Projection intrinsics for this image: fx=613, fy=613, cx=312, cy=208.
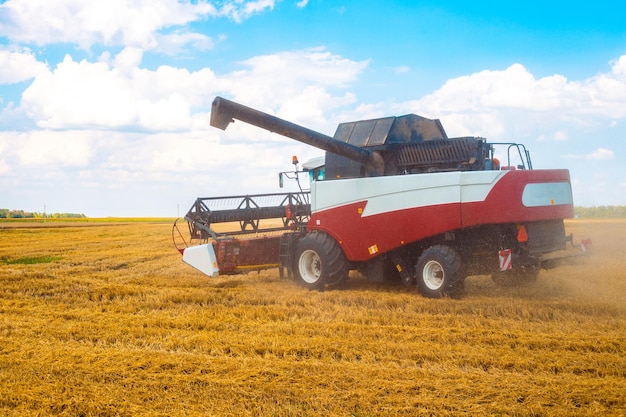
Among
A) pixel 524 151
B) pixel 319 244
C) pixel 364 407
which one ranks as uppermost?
pixel 524 151

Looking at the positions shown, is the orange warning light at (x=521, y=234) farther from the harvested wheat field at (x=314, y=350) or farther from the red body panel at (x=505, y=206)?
the harvested wheat field at (x=314, y=350)

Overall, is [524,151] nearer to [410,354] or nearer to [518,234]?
[518,234]

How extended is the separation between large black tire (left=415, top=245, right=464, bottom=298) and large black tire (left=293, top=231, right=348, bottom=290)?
1.44m

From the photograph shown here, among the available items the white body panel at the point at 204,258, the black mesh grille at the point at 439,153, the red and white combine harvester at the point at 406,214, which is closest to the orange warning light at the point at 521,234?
the red and white combine harvester at the point at 406,214

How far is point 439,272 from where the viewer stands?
8.70 meters

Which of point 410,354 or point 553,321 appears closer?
point 410,354

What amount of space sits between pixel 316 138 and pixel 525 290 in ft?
13.0

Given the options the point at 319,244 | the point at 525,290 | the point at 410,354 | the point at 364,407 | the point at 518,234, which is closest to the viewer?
the point at 364,407

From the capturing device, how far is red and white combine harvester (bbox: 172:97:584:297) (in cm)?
841

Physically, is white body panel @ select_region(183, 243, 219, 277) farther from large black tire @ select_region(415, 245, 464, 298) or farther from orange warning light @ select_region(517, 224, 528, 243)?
orange warning light @ select_region(517, 224, 528, 243)

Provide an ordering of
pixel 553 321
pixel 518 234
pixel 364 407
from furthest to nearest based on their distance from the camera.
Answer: pixel 518 234 → pixel 553 321 → pixel 364 407

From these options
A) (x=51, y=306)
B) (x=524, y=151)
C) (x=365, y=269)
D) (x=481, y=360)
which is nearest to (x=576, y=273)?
(x=524, y=151)

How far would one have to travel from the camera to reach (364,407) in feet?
14.7

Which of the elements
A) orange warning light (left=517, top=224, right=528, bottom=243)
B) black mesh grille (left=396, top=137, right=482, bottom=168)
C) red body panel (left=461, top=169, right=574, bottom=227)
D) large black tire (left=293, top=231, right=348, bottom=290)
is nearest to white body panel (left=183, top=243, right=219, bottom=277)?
large black tire (left=293, top=231, right=348, bottom=290)
